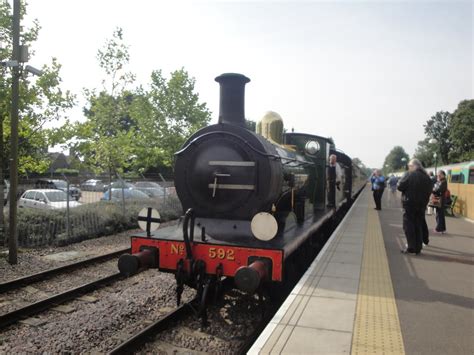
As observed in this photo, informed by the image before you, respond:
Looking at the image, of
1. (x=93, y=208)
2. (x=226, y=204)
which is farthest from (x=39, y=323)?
(x=93, y=208)

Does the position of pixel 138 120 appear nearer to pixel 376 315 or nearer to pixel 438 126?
pixel 376 315

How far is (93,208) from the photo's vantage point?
11.8 m

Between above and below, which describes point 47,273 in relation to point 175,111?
below

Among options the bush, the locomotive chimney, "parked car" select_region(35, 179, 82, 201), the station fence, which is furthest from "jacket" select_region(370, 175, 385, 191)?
the locomotive chimney

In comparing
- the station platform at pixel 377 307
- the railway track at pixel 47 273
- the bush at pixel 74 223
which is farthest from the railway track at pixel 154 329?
the bush at pixel 74 223

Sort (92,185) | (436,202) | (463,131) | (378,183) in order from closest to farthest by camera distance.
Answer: (436,202), (92,185), (378,183), (463,131)

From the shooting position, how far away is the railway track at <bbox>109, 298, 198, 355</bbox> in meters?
4.12

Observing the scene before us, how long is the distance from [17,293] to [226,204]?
13.0 feet

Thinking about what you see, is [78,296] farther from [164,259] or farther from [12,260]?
[12,260]

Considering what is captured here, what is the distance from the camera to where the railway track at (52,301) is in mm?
5012

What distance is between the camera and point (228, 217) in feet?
17.3

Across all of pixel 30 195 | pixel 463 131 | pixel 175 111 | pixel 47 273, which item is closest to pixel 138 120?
pixel 175 111

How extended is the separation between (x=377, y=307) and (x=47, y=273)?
19.5 feet

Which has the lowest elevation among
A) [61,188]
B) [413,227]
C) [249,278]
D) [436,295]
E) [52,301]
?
[52,301]
